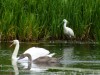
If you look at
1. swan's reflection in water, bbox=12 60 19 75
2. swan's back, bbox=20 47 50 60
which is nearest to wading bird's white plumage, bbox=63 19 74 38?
swan's back, bbox=20 47 50 60

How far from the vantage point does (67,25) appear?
78.9 ft

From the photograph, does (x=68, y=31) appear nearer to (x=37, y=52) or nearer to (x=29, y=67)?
(x=37, y=52)

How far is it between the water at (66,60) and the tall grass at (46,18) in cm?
62

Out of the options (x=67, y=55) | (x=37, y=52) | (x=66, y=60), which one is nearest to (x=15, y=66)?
(x=66, y=60)

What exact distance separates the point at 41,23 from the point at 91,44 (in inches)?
82.7

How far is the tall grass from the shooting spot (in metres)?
21.6

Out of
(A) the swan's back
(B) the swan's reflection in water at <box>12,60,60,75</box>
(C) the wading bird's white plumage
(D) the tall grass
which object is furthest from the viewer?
(C) the wading bird's white plumage

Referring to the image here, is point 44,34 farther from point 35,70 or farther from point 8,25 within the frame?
point 35,70

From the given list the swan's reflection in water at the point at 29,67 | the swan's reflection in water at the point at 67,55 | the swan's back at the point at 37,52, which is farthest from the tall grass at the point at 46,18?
the swan's reflection in water at the point at 29,67

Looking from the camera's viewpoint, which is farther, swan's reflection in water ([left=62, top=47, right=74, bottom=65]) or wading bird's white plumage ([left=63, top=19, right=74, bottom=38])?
wading bird's white plumage ([left=63, top=19, right=74, bottom=38])

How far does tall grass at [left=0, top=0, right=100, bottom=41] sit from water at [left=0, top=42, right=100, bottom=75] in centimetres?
62

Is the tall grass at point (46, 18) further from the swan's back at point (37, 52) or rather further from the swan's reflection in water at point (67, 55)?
the swan's back at point (37, 52)

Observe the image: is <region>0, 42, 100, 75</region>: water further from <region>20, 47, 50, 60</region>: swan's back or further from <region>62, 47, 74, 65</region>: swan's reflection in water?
<region>20, 47, 50, 60</region>: swan's back

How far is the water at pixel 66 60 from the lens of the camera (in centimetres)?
1398
